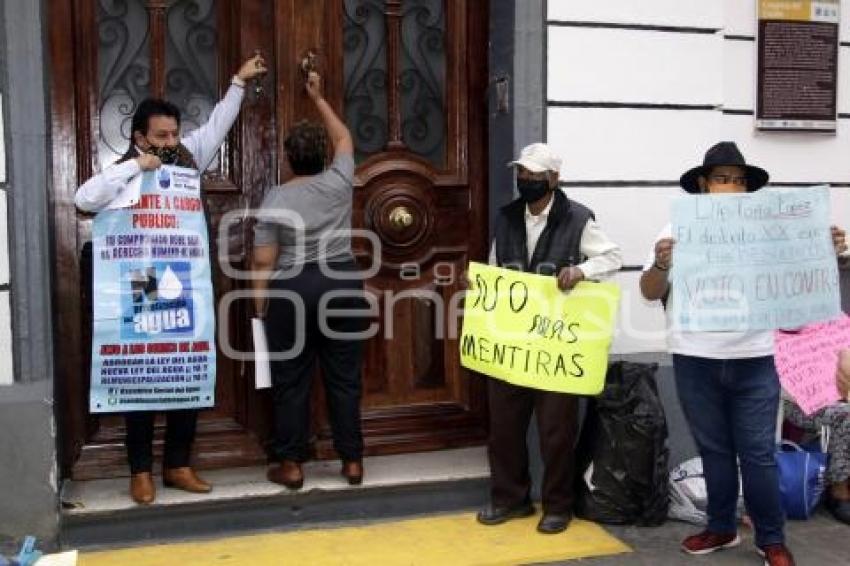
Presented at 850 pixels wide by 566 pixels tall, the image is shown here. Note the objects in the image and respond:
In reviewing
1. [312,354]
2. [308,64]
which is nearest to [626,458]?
[312,354]

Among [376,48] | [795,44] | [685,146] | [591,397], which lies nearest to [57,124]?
[376,48]

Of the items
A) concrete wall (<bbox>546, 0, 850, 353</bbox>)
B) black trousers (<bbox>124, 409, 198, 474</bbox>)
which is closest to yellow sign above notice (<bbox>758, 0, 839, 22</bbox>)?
concrete wall (<bbox>546, 0, 850, 353</bbox>)

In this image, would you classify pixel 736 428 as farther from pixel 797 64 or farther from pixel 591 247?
pixel 797 64

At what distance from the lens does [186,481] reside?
15.3 feet

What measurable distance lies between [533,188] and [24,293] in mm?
2397

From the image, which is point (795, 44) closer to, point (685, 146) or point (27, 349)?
point (685, 146)

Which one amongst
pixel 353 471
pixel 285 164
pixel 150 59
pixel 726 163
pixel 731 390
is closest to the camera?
pixel 726 163

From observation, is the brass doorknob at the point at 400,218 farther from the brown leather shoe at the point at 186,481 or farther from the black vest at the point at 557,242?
the brown leather shoe at the point at 186,481

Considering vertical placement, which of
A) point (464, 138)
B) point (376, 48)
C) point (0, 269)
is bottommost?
point (0, 269)

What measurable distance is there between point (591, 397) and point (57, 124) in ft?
9.87

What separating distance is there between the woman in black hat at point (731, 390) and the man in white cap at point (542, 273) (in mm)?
425

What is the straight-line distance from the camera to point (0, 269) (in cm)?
432

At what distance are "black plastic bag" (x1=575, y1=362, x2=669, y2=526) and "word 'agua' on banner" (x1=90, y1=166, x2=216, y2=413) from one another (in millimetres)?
1972

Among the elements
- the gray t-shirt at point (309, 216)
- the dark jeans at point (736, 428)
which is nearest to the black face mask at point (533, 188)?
the gray t-shirt at point (309, 216)
